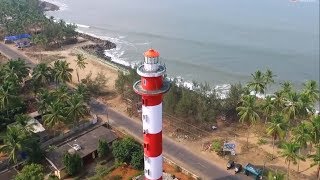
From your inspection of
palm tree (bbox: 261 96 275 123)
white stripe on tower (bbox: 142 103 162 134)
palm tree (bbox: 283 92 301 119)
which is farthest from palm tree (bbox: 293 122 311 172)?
white stripe on tower (bbox: 142 103 162 134)

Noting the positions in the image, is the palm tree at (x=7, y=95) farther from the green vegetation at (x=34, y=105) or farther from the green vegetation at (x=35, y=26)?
the green vegetation at (x=35, y=26)

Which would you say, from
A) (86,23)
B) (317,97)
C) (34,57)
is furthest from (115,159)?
(86,23)

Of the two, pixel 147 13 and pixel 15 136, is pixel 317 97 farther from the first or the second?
pixel 147 13

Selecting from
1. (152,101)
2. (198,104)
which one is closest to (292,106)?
(198,104)

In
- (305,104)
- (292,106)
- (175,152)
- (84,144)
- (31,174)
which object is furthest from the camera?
(175,152)

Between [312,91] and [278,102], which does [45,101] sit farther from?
[312,91]

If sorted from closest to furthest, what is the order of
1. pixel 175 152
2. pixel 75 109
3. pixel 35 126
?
1. pixel 175 152
2. pixel 75 109
3. pixel 35 126
